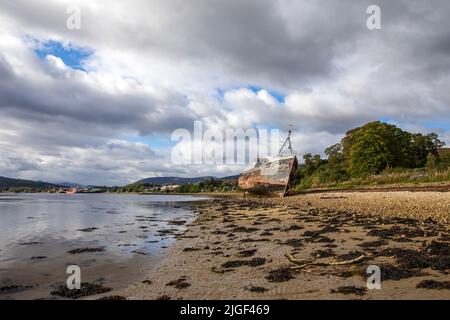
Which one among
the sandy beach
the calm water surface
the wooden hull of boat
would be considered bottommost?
the calm water surface

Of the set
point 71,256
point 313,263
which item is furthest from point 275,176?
point 313,263

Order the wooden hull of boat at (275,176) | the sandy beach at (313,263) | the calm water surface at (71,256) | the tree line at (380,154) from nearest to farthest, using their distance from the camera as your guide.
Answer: the sandy beach at (313,263), the calm water surface at (71,256), the wooden hull of boat at (275,176), the tree line at (380,154)

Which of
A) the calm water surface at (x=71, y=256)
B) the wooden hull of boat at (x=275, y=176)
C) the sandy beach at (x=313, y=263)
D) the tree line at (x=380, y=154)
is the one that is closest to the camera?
the sandy beach at (x=313, y=263)

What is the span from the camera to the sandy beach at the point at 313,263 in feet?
22.8

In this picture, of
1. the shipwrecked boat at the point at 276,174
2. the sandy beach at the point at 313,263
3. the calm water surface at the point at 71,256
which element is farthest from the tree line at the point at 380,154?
the calm water surface at the point at 71,256

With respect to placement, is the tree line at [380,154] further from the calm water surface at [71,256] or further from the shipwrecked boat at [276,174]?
the calm water surface at [71,256]

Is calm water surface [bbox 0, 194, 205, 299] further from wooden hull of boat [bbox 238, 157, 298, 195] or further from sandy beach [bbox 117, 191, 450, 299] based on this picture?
wooden hull of boat [bbox 238, 157, 298, 195]

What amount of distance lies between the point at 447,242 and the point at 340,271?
13.0ft

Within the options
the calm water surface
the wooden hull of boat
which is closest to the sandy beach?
the calm water surface

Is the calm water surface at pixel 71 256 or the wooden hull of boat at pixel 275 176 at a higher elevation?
the wooden hull of boat at pixel 275 176

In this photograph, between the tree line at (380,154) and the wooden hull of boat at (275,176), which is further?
the tree line at (380,154)

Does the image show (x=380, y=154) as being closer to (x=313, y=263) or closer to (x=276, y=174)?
(x=276, y=174)

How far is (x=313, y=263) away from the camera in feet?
28.1

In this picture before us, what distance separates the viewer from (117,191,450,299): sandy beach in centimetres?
695
